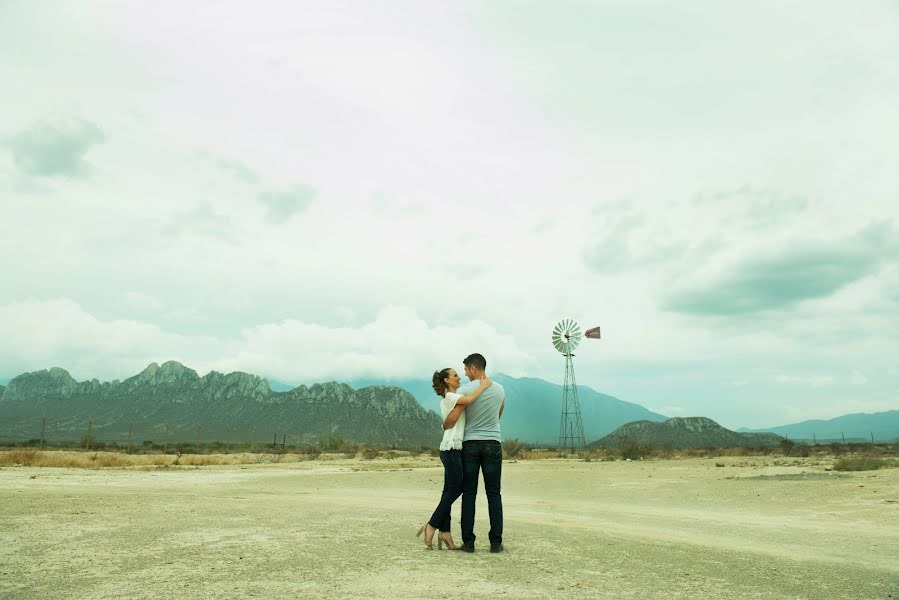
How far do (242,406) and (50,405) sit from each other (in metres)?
48.7

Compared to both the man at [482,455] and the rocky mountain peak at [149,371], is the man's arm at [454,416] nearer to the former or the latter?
the man at [482,455]

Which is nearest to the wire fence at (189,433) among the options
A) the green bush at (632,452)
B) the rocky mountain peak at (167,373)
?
the rocky mountain peak at (167,373)

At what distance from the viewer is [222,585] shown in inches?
220

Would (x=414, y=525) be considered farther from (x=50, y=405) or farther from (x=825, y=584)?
(x=50, y=405)

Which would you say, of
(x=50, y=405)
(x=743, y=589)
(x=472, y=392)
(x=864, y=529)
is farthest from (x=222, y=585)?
(x=50, y=405)

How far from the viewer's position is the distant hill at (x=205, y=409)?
13375 centimetres

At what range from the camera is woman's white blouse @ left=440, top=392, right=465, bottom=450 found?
24.6 ft

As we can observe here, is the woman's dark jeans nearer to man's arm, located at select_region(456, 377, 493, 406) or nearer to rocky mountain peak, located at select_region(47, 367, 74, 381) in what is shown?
man's arm, located at select_region(456, 377, 493, 406)

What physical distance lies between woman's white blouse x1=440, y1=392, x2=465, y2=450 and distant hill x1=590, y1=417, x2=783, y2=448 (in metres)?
128

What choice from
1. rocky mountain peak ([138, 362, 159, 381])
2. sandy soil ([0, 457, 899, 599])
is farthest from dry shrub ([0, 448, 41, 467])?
rocky mountain peak ([138, 362, 159, 381])

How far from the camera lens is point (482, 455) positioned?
7.51 metres

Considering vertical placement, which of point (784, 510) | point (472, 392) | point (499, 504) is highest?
point (472, 392)

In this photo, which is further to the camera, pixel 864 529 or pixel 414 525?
pixel 864 529

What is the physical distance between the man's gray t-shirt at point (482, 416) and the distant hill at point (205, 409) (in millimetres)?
121890
